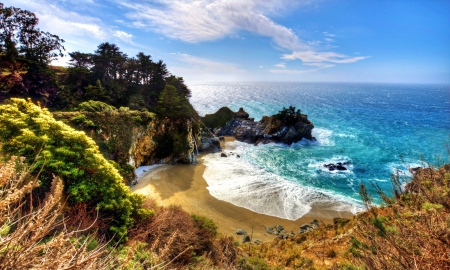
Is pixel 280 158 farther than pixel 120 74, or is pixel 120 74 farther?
pixel 120 74

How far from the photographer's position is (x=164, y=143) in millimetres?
26031

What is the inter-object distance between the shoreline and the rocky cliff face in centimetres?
189

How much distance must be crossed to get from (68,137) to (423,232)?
14080mm

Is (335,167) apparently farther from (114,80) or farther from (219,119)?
(114,80)

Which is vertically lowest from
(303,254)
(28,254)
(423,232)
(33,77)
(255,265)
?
Answer: (303,254)

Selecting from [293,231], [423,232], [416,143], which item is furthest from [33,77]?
[416,143]

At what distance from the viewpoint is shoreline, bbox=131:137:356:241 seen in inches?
655

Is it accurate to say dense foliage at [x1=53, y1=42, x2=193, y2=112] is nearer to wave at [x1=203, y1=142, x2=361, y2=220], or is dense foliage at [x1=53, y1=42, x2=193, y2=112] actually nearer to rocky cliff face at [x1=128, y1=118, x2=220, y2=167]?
rocky cliff face at [x1=128, y1=118, x2=220, y2=167]

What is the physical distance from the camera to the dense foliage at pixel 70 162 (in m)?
9.79

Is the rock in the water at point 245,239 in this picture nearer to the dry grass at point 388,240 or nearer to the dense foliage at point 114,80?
the dry grass at point 388,240

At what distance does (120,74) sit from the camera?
3447cm

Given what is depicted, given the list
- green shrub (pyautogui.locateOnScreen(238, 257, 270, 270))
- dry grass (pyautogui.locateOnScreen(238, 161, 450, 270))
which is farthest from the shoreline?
green shrub (pyautogui.locateOnScreen(238, 257, 270, 270))

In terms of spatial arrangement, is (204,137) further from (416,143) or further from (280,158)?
(416,143)

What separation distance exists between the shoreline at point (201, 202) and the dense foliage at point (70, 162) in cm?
762
